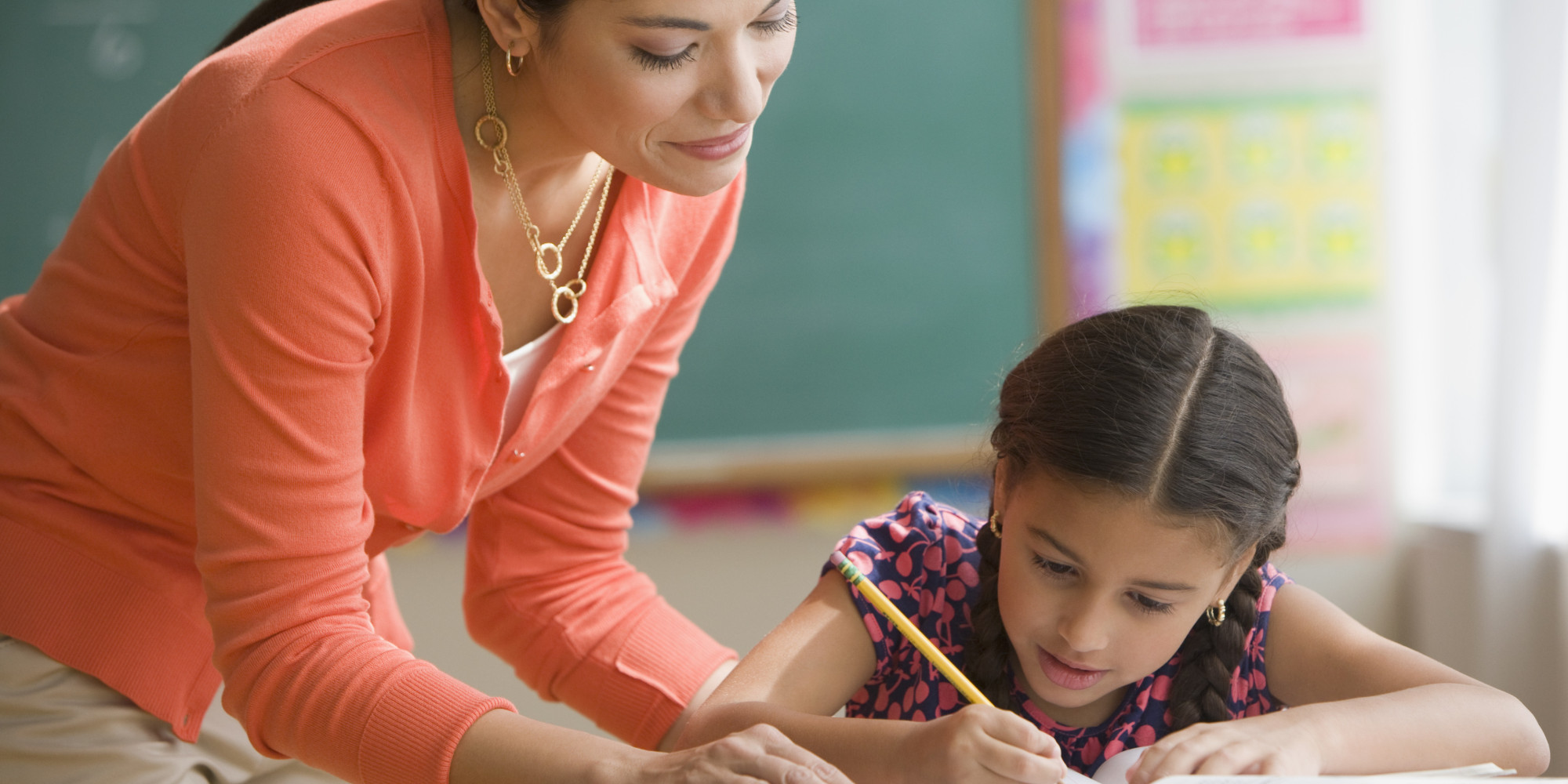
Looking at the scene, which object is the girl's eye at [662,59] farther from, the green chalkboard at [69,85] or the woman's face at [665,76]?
the green chalkboard at [69,85]

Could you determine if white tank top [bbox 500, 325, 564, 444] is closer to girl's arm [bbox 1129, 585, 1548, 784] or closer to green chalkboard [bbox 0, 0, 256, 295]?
girl's arm [bbox 1129, 585, 1548, 784]

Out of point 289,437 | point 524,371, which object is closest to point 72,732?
point 289,437

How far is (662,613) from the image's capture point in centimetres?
126

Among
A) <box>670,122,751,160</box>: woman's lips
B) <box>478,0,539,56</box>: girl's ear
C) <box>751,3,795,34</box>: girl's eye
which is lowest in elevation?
<box>670,122,751,160</box>: woman's lips

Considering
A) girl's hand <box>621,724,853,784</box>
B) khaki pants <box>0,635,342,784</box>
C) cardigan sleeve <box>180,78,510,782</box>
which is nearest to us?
girl's hand <box>621,724,853,784</box>

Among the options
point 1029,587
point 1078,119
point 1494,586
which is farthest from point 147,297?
point 1494,586

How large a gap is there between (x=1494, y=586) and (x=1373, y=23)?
100 centimetres

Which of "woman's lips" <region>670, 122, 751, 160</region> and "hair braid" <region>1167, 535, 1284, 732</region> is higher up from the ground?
"woman's lips" <region>670, 122, 751, 160</region>

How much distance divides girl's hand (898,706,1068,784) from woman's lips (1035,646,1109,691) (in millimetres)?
198

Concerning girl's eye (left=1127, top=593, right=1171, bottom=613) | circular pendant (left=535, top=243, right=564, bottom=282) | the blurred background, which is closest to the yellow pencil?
girl's eye (left=1127, top=593, right=1171, bottom=613)

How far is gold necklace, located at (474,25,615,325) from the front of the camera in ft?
3.22

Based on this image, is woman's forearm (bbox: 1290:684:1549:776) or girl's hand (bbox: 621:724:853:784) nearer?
girl's hand (bbox: 621:724:853:784)

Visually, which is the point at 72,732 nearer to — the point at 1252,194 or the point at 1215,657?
the point at 1215,657

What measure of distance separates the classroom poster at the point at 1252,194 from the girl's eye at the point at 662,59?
1.49 m
